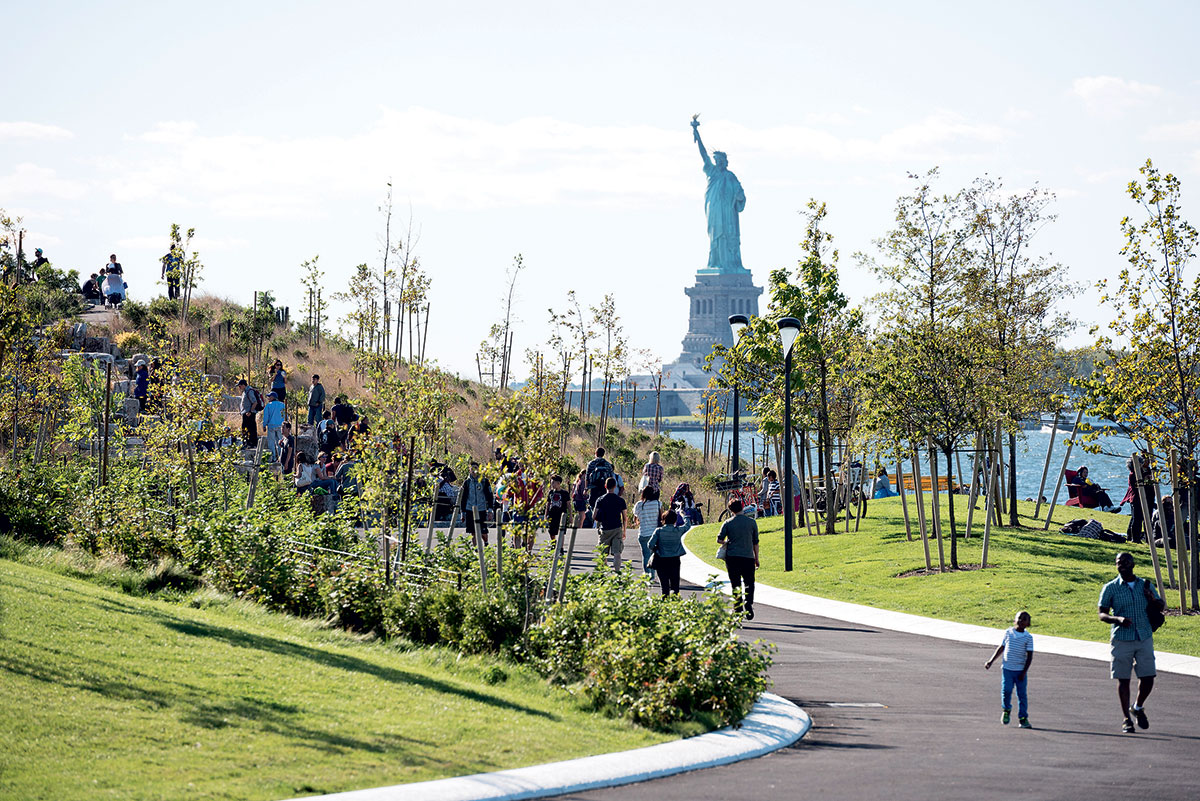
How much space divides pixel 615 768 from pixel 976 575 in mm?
13939

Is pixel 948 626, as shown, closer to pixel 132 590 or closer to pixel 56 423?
pixel 132 590

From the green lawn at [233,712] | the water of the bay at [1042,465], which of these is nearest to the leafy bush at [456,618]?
the green lawn at [233,712]

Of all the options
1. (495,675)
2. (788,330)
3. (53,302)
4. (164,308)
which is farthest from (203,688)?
(164,308)

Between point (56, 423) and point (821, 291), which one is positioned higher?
point (821, 291)

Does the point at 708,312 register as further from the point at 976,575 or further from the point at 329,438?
the point at 976,575

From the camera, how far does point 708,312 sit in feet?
557

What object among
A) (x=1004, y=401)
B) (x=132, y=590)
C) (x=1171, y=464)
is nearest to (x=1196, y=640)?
(x=1171, y=464)

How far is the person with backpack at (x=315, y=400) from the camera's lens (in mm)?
28781

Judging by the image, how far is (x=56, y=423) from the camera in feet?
96.4

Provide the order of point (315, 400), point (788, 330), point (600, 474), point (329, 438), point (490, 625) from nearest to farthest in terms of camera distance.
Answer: point (490, 625) → point (600, 474) → point (788, 330) → point (329, 438) → point (315, 400)

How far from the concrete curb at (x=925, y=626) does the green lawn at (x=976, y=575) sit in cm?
41

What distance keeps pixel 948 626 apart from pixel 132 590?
11549 millimetres

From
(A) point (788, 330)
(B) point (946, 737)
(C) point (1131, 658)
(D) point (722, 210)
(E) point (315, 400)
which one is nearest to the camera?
(B) point (946, 737)

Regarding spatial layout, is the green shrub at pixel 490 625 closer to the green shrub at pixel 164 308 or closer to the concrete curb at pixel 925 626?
the concrete curb at pixel 925 626
